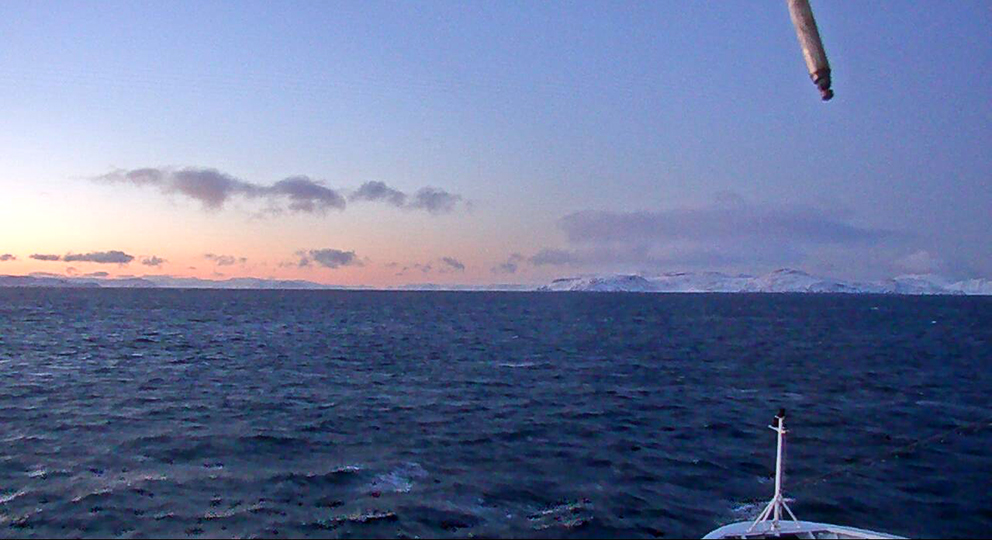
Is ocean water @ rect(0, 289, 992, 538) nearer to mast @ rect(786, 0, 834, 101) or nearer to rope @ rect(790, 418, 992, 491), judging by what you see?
rope @ rect(790, 418, 992, 491)

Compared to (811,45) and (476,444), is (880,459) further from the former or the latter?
(811,45)

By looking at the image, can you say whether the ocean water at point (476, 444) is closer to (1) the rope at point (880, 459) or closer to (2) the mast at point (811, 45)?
(1) the rope at point (880, 459)

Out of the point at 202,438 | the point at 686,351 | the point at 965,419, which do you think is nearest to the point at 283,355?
the point at 202,438

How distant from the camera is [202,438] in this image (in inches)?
1359

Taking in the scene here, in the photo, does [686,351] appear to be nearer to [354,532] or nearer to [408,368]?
[408,368]

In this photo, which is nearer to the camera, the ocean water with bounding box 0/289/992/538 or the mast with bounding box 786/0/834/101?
the mast with bounding box 786/0/834/101

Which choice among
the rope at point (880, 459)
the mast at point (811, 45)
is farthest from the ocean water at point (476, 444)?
the mast at point (811, 45)

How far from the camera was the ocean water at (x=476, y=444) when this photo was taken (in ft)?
77.8

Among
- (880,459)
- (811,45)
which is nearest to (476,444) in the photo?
(880,459)

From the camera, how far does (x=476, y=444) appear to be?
110 feet

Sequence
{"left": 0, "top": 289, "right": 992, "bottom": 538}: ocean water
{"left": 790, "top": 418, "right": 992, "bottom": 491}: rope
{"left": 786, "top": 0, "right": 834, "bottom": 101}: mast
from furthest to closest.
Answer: {"left": 790, "top": 418, "right": 992, "bottom": 491}: rope < {"left": 0, "top": 289, "right": 992, "bottom": 538}: ocean water < {"left": 786, "top": 0, "right": 834, "bottom": 101}: mast

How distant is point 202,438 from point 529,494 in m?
18.6

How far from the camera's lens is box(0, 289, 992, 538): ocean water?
934 inches

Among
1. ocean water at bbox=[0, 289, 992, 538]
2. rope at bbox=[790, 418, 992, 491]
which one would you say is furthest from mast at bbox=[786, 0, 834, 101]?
rope at bbox=[790, 418, 992, 491]
